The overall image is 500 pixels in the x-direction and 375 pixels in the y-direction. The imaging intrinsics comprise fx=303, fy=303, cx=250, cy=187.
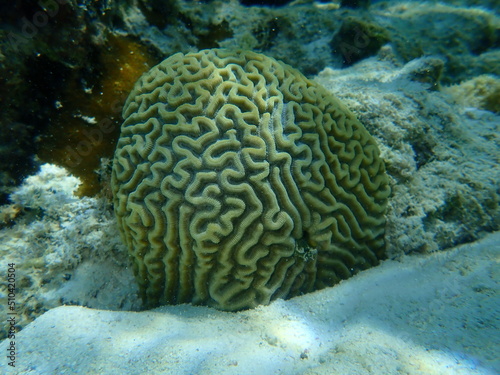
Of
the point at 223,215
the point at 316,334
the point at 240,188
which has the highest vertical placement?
the point at 240,188

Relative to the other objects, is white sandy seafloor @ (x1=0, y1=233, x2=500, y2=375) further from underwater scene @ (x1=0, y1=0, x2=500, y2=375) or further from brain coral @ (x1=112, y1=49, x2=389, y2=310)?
brain coral @ (x1=112, y1=49, x2=389, y2=310)

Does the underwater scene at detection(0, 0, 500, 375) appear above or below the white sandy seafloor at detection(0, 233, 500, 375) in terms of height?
above

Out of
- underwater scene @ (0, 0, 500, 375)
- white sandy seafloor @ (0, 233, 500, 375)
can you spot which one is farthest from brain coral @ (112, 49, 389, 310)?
white sandy seafloor @ (0, 233, 500, 375)

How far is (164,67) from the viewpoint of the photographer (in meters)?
3.86

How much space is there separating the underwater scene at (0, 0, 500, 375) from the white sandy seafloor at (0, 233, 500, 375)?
17mm

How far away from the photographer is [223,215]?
3002 millimetres

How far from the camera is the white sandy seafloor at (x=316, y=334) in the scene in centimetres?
223

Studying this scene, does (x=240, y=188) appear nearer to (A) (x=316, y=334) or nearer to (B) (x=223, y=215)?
(B) (x=223, y=215)

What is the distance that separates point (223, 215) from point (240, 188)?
0.32 meters

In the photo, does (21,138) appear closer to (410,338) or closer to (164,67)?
(164,67)

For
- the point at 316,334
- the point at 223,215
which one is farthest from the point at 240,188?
the point at 316,334

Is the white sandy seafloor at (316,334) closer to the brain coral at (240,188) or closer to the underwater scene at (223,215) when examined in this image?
the underwater scene at (223,215)

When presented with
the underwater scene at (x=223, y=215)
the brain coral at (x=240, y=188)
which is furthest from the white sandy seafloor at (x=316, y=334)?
the brain coral at (x=240, y=188)

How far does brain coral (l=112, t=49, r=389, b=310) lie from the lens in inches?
121
